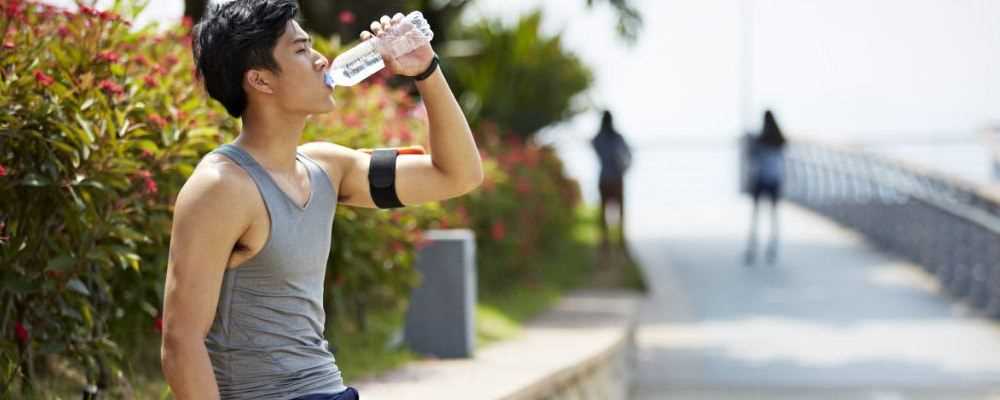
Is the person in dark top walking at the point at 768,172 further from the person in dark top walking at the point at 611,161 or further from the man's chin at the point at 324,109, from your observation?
the man's chin at the point at 324,109

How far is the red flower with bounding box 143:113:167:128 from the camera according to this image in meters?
6.01

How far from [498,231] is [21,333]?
8351 millimetres

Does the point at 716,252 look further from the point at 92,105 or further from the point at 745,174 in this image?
the point at 92,105

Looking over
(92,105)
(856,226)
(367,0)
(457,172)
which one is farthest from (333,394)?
(856,226)

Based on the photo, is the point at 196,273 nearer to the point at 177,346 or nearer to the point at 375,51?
the point at 177,346

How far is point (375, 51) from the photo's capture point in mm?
3609

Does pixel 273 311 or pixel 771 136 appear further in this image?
pixel 771 136

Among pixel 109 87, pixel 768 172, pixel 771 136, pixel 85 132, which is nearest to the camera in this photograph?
pixel 85 132

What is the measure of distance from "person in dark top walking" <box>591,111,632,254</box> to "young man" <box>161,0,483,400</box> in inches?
590

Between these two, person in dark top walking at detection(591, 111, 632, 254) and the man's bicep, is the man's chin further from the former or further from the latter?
person in dark top walking at detection(591, 111, 632, 254)

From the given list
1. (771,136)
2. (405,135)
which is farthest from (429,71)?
(771,136)

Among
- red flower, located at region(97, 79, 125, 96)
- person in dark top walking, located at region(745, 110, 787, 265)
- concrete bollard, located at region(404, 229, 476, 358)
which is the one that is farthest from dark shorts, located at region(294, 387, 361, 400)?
person in dark top walking, located at region(745, 110, 787, 265)

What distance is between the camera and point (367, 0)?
16.5 meters

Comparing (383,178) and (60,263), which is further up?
(383,178)
